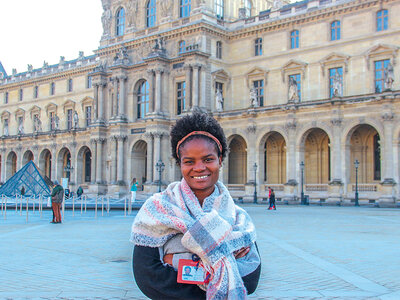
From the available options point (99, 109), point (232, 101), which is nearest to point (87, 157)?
point (99, 109)

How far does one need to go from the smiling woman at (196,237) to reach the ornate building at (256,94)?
36415 millimetres

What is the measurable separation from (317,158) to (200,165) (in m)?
45.5

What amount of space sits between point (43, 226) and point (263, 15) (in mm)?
37159

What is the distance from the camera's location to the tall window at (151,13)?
58156 mm

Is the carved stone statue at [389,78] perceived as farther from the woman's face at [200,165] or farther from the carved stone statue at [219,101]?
the woman's face at [200,165]

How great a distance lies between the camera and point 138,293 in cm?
858

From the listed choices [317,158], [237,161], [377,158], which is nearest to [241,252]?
[377,158]

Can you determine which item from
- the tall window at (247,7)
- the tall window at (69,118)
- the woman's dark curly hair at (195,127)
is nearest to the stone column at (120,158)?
the tall window at (247,7)

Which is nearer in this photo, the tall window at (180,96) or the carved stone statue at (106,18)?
the tall window at (180,96)

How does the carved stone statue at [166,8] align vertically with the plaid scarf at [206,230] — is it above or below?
above

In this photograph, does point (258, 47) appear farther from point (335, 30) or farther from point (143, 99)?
point (143, 99)

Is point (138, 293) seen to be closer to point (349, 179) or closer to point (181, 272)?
point (181, 272)

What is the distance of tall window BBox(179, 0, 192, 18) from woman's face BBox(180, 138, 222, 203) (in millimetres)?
52061

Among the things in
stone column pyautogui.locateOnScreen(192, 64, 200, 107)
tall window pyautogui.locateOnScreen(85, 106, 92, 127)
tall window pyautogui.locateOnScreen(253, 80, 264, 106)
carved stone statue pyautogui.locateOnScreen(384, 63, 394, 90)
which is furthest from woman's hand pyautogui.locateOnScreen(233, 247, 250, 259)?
tall window pyautogui.locateOnScreen(85, 106, 92, 127)
